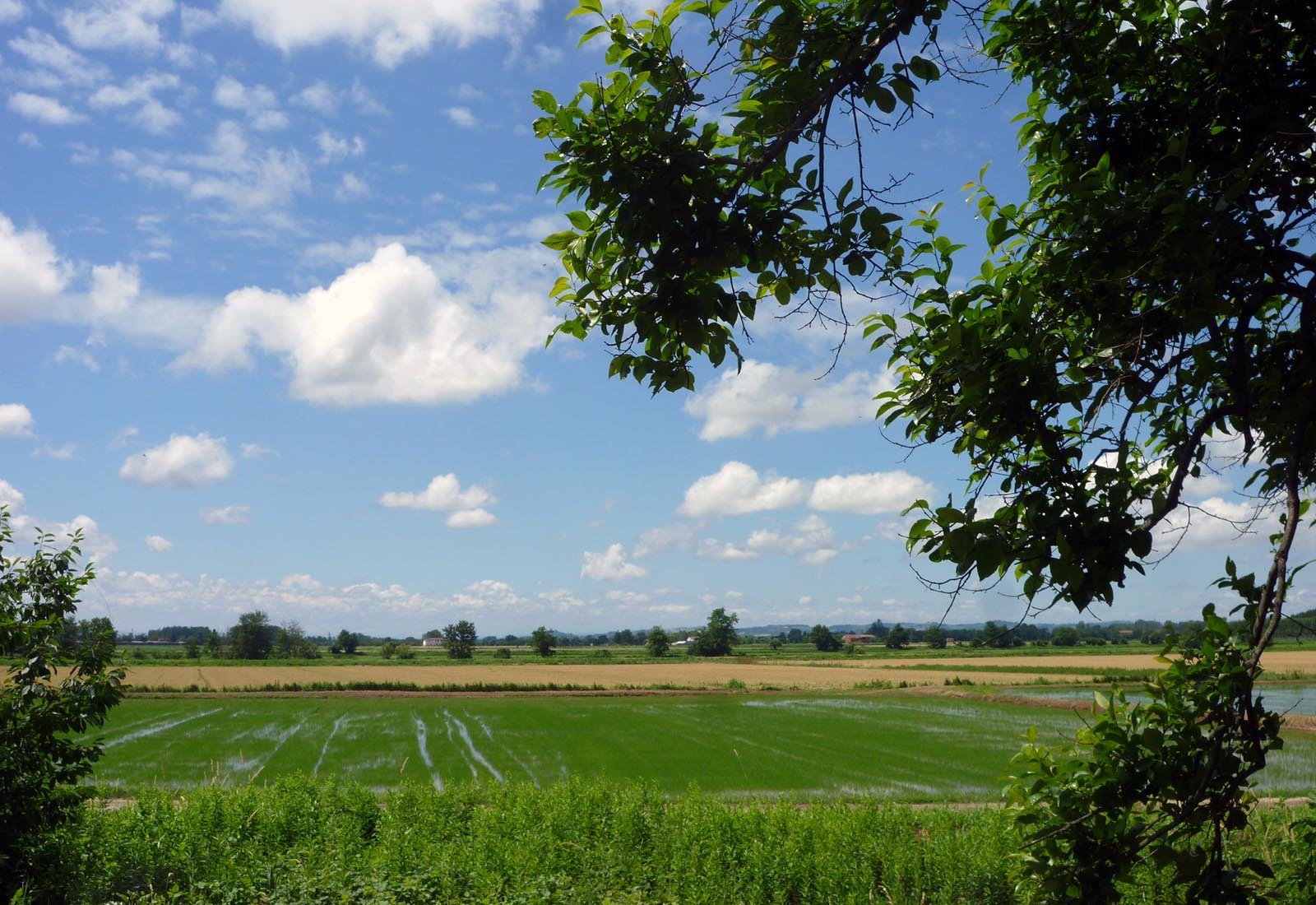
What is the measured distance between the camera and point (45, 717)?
22.9 ft

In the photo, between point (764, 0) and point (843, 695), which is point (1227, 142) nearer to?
point (764, 0)

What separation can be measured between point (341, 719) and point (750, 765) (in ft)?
63.8

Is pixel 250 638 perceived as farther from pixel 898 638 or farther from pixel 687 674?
pixel 898 638

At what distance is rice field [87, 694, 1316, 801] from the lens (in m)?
20.1

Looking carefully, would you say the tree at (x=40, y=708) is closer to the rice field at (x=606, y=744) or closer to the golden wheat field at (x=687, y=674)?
the rice field at (x=606, y=744)

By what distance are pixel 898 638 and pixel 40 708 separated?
113680mm

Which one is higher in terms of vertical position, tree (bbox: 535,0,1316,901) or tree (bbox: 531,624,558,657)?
tree (bbox: 535,0,1316,901)

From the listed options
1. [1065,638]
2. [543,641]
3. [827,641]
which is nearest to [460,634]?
[543,641]

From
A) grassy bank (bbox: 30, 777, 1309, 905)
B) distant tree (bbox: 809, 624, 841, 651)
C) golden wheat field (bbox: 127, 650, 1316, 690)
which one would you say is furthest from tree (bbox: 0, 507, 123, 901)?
distant tree (bbox: 809, 624, 841, 651)

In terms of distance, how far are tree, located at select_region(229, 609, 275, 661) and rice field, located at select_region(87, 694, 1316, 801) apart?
60408 mm

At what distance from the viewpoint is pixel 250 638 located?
98.4 meters

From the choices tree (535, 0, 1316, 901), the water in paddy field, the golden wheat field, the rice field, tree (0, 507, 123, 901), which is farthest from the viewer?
the golden wheat field

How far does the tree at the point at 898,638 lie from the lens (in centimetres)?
11171

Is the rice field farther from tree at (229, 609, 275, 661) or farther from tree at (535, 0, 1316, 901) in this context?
tree at (229, 609, 275, 661)
